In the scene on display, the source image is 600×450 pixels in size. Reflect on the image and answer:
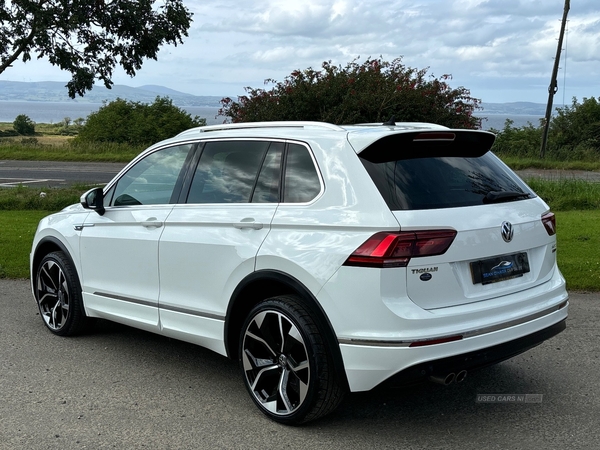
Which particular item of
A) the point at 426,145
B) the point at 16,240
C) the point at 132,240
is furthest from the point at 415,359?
the point at 16,240

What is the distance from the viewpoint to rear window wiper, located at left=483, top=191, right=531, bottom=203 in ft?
13.8

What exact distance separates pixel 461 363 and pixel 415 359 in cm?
30

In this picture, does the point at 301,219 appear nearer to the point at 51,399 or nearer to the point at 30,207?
the point at 51,399

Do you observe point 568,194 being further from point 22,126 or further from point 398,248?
point 22,126

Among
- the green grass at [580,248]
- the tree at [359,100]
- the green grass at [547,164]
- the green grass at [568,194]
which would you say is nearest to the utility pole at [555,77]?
the green grass at [547,164]

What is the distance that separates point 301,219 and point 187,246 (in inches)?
40.3

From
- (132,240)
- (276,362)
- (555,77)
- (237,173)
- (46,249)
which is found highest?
(555,77)

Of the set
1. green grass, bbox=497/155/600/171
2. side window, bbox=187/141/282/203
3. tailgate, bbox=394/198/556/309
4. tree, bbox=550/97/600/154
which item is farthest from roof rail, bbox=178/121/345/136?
tree, bbox=550/97/600/154

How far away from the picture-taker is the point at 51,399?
4.69m

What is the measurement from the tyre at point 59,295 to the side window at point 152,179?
82 centimetres

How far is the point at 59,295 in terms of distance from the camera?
6.21 m

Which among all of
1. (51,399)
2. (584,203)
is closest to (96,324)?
(51,399)

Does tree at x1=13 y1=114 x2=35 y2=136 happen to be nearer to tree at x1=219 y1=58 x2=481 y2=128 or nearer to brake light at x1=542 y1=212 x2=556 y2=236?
tree at x1=219 y1=58 x2=481 y2=128

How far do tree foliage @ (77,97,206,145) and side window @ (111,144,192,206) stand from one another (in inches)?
1153
